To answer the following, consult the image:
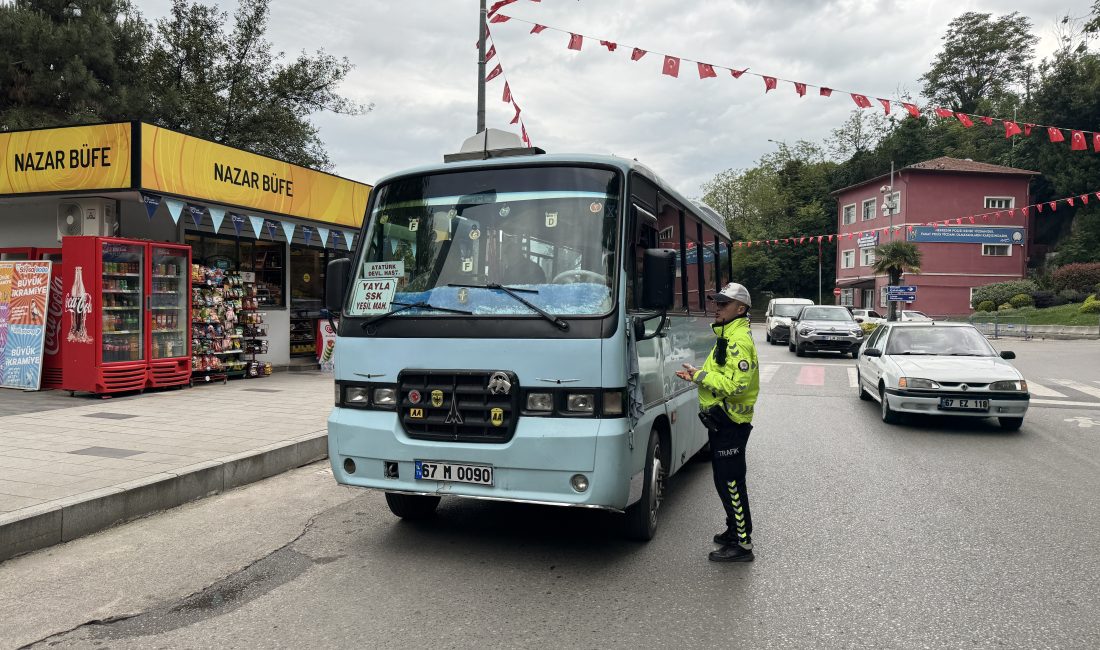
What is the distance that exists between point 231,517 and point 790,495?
4567 millimetres

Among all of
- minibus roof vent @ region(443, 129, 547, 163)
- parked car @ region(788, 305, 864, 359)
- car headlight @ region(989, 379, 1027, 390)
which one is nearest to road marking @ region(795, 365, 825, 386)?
parked car @ region(788, 305, 864, 359)

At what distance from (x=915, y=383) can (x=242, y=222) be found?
451 inches

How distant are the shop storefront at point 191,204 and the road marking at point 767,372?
9512 millimetres

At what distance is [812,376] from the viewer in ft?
56.9

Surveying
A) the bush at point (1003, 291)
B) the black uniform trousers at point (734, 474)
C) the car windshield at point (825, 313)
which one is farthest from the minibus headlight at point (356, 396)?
the bush at point (1003, 291)

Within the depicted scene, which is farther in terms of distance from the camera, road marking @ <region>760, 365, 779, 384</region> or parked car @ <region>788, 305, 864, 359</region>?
parked car @ <region>788, 305, 864, 359</region>

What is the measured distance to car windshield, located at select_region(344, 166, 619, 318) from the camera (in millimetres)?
4711

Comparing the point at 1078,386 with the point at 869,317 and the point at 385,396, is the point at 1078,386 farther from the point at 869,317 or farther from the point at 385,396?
the point at 869,317

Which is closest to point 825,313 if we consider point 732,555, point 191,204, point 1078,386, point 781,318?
point 781,318

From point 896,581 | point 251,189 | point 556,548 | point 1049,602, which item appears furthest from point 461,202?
point 251,189

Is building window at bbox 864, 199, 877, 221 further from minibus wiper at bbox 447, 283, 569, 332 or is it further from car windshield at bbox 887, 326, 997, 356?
minibus wiper at bbox 447, 283, 569, 332

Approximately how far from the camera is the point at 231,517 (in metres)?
5.94

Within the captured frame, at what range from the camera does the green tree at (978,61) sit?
71812 mm

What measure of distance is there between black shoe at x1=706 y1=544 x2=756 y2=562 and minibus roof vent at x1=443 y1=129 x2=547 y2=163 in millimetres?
2924
